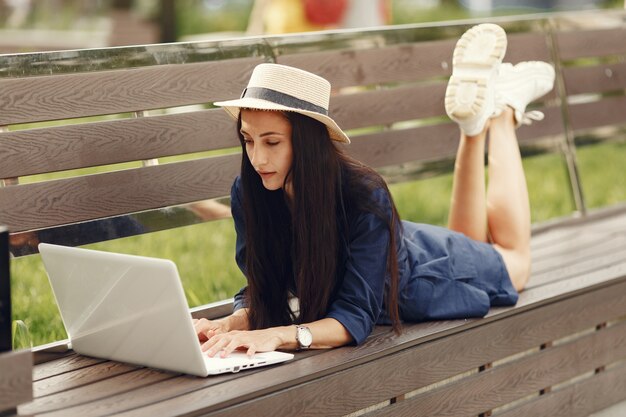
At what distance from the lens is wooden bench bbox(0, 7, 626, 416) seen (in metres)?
3.05

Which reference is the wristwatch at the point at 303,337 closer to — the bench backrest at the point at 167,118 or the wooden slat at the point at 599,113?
the bench backrest at the point at 167,118

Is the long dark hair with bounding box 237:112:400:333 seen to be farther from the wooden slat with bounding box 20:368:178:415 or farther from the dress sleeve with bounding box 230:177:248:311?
the wooden slat with bounding box 20:368:178:415

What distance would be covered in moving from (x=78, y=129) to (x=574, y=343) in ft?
6.02

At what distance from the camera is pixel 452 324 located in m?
3.51

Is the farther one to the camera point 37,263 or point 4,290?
point 37,263

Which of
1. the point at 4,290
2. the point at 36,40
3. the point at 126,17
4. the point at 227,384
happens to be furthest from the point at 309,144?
the point at 126,17

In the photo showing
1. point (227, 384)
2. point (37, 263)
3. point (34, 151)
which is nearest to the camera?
point (227, 384)

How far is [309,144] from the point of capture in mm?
3182

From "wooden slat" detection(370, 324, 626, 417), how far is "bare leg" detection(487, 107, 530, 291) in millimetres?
381

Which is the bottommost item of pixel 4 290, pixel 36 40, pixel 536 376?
pixel 536 376

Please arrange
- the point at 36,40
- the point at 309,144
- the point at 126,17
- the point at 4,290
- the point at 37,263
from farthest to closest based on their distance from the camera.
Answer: the point at 126,17 < the point at 36,40 < the point at 37,263 < the point at 309,144 < the point at 4,290

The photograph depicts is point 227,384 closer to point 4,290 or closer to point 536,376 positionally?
point 4,290

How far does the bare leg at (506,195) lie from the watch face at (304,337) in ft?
3.84

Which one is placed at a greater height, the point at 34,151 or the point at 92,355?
the point at 34,151
